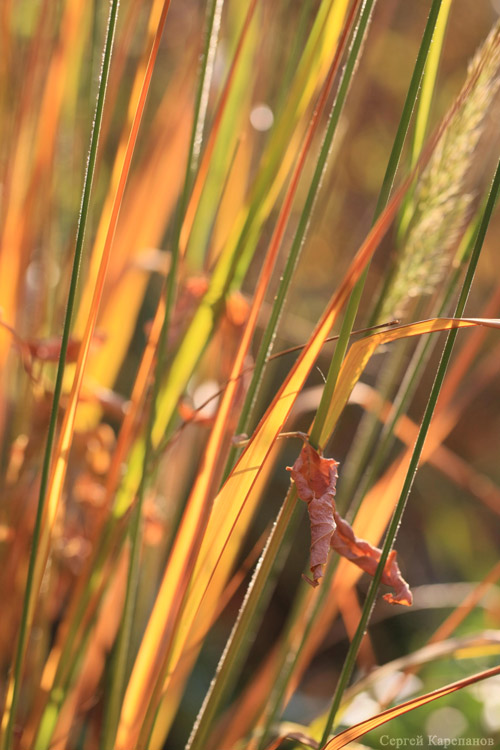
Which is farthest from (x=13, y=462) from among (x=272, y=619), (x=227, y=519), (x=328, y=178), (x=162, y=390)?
(x=272, y=619)

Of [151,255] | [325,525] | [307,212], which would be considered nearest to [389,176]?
[307,212]

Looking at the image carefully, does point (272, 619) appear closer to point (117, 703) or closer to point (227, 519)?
point (117, 703)

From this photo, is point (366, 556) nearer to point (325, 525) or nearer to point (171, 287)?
point (325, 525)

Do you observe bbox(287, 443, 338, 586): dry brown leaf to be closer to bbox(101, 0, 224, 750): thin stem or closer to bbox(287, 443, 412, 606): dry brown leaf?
bbox(287, 443, 412, 606): dry brown leaf

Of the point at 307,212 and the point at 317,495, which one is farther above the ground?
the point at 307,212

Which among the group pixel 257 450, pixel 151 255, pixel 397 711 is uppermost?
pixel 151 255

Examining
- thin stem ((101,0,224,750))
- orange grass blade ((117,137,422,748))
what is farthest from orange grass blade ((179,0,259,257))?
orange grass blade ((117,137,422,748))

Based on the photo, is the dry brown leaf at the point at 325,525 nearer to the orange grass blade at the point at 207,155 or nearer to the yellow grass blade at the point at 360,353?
the yellow grass blade at the point at 360,353
